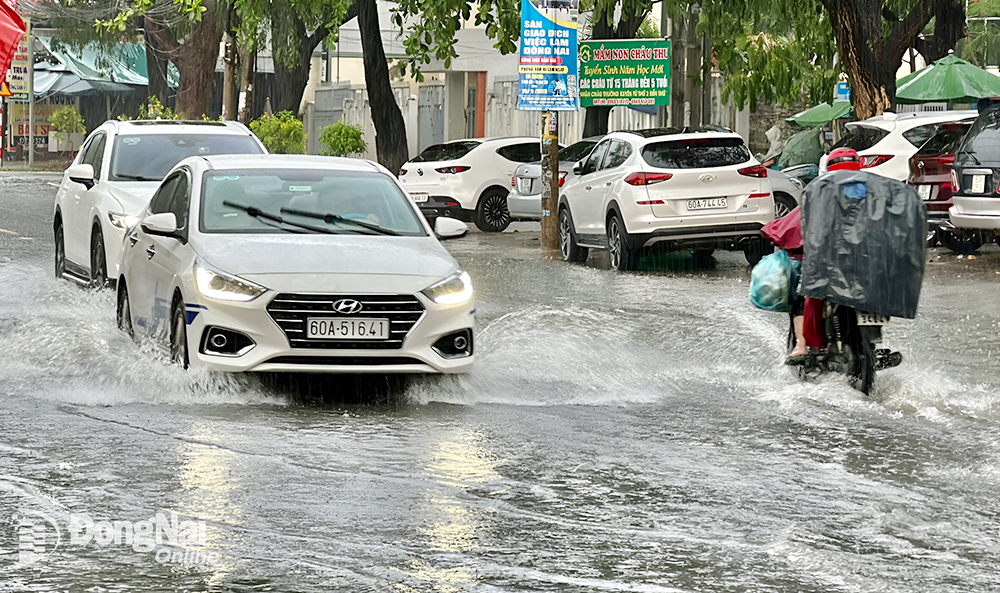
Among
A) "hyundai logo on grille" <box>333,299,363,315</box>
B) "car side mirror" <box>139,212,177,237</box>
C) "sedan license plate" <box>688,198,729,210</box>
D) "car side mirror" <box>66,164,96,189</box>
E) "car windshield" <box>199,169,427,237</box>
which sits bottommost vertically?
"sedan license plate" <box>688,198,729,210</box>

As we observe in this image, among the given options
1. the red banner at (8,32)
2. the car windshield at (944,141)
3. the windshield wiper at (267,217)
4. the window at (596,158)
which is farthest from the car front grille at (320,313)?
the car windshield at (944,141)

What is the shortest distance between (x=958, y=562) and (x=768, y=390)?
4.48 metres

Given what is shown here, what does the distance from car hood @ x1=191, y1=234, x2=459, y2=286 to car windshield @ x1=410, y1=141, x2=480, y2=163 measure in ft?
58.4

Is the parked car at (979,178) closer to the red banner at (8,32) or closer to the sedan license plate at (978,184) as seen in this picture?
the sedan license plate at (978,184)

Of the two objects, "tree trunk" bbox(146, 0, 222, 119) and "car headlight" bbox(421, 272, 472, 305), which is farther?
"tree trunk" bbox(146, 0, 222, 119)

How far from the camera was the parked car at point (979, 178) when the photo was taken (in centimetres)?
1811

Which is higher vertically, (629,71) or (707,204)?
(629,71)

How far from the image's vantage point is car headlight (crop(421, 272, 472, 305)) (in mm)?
9562

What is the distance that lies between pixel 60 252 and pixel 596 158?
7.24 meters

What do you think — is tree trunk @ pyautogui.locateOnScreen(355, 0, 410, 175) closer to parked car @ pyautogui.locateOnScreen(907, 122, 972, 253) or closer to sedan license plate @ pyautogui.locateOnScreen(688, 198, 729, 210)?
sedan license plate @ pyautogui.locateOnScreen(688, 198, 729, 210)

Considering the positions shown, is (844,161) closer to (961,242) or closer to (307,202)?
(307,202)

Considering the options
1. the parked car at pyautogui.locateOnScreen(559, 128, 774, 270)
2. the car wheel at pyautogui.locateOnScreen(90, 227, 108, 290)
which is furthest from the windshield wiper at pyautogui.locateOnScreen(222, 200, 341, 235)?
the parked car at pyautogui.locateOnScreen(559, 128, 774, 270)

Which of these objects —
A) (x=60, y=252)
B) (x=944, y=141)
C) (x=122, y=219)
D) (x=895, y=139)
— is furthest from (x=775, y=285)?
(x=895, y=139)

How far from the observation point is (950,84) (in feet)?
97.2
